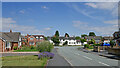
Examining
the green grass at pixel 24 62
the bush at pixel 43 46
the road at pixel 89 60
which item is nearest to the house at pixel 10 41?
the bush at pixel 43 46

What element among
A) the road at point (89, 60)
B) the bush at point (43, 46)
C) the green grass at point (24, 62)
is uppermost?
the bush at point (43, 46)

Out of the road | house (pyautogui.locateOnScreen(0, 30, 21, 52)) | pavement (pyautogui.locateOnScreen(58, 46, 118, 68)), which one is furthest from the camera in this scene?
house (pyautogui.locateOnScreen(0, 30, 21, 52))

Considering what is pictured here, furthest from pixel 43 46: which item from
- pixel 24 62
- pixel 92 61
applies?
pixel 92 61

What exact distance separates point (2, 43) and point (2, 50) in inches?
82.5

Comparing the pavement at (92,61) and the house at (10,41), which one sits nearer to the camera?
the pavement at (92,61)

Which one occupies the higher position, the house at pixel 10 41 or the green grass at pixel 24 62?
the house at pixel 10 41

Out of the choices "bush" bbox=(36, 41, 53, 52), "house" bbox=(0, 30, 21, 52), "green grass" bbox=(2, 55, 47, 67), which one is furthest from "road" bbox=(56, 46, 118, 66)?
"house" bbox=(0, 30, 21, 52)

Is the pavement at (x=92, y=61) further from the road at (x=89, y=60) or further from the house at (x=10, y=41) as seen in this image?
the house at (x=10, y=41)

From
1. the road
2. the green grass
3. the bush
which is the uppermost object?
the bush

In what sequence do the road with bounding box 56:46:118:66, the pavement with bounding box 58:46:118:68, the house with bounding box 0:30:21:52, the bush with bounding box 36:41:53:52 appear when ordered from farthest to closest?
the house with bounding box 0:30:21:52
the bush with bounding box 36:41:53:52
the road with bounding box 56:46:118:66
the pavement with bounding box 58:46:118:68

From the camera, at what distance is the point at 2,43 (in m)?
37.6

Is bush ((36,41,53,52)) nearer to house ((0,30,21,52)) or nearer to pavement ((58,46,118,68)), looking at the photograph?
pavement ((58,46,118,68))

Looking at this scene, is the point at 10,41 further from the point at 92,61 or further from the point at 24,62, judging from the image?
the point at 92,61

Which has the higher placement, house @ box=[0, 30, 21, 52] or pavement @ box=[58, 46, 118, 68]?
house @ box=[0, 30, 21, 52]
